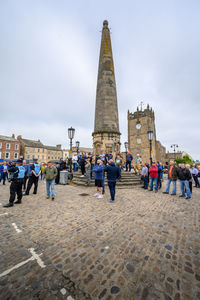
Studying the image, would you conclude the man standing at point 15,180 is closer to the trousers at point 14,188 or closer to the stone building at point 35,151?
the trousers at point 14,188

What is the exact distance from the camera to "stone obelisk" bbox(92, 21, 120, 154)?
1557cm

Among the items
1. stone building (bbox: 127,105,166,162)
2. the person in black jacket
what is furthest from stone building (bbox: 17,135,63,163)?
the person in black jacket

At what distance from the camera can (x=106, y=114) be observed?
52.4 ft

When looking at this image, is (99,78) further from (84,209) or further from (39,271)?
(39,271)

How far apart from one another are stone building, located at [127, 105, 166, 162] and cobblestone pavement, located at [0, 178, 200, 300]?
138 feet

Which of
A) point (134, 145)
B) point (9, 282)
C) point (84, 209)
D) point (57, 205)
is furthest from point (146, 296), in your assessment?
point (134, 145)

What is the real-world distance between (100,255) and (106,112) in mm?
15207

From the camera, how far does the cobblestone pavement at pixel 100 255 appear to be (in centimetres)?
173

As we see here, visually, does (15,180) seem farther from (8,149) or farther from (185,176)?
(8,149)

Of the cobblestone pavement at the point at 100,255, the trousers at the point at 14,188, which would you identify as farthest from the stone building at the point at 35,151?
the cobblestone pavement at the point at 100,255

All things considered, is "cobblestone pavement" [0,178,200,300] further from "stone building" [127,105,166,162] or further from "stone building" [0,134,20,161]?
"stone building" [127,105,166,162]

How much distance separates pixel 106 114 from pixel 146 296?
15688mm

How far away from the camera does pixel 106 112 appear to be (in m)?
16.0

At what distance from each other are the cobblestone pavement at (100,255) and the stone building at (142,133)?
138 feet
